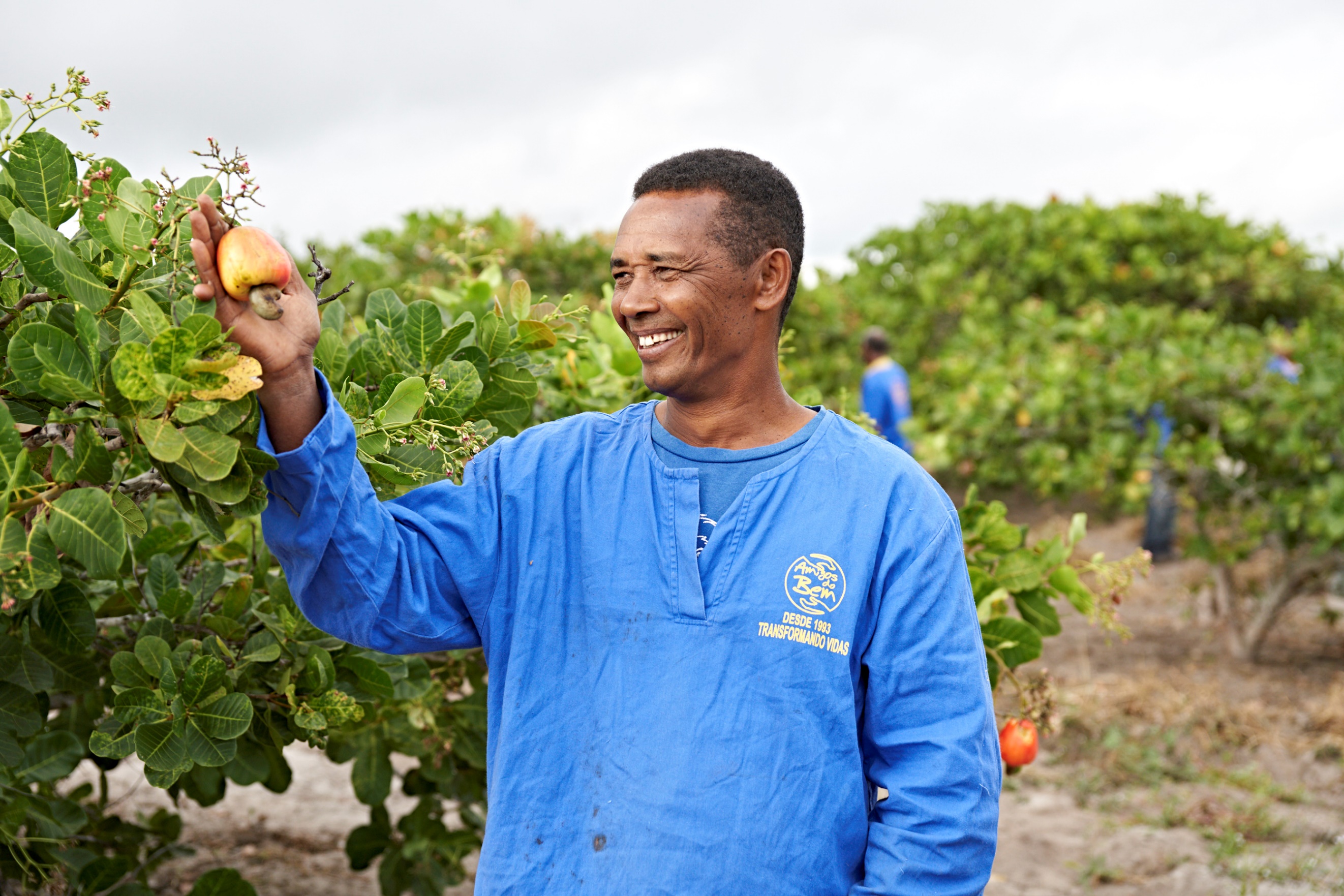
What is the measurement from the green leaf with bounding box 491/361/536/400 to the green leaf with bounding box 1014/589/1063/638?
119cm

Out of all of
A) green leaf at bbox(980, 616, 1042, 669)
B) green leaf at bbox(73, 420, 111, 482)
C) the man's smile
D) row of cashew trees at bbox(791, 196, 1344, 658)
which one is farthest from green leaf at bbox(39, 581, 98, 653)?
row of cashew trees at bbox(791, 196, 1344, 658)

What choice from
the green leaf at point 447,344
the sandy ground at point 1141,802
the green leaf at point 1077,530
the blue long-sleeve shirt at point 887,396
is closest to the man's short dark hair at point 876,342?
the blue long-sleeve shirt at point 887,396

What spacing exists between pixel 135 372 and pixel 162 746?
78 centimetres

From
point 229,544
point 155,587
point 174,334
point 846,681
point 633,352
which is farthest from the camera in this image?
point 633,352

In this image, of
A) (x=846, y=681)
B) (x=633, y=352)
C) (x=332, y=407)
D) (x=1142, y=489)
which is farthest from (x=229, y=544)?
(x=1142, y=489)

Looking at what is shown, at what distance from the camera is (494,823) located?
1599 mm

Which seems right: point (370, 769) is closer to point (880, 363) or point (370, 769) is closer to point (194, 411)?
point (194, 411)

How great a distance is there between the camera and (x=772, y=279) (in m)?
1.73

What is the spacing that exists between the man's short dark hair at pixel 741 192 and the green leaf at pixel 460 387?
0.39 meters

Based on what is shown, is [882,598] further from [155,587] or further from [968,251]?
[968,251]

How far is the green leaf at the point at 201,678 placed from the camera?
5.85ft

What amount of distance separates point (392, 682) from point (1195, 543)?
16.1 ft

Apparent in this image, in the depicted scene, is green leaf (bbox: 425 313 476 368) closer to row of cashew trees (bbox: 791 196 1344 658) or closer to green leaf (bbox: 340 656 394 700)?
green leaf (bbox: 340 656 394 700)

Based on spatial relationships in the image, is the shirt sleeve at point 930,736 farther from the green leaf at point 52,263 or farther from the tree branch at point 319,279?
the green leaf at point 52,263
